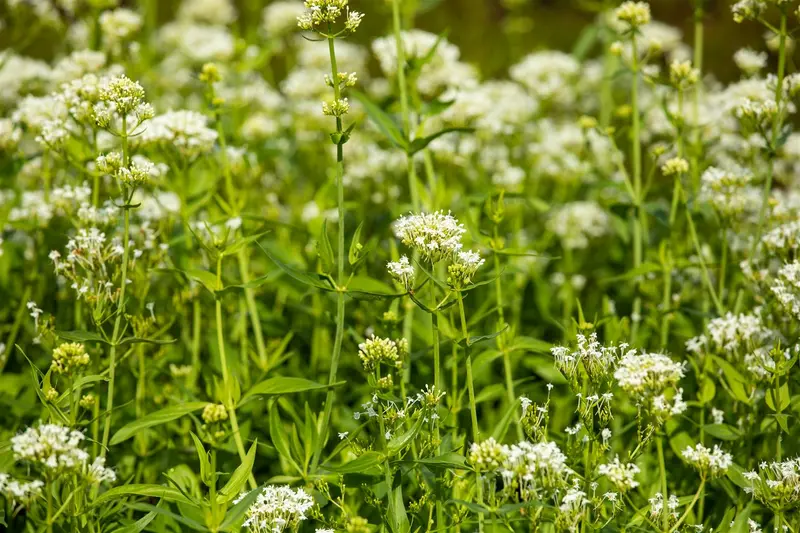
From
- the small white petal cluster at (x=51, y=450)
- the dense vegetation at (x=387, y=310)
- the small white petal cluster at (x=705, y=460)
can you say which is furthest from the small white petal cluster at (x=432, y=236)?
the small white petal cluster at (x=51, y=450)

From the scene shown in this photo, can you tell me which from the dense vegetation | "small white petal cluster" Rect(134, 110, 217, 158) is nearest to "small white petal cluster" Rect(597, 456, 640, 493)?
the dense vegetation

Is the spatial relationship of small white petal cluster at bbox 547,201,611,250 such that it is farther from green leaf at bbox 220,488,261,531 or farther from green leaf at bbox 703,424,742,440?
green leaf at bbox 220,488,261,531

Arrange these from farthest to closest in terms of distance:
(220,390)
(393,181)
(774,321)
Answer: (393,181) < (774,321) < (220,390)

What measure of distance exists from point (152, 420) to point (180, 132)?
1.37 meters

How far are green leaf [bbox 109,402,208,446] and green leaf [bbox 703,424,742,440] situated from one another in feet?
6.16

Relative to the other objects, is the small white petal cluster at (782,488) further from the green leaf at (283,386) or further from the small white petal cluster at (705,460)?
the green leaf at (283,386)

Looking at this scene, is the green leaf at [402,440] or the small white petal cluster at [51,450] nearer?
the small white petal cluster at [51,450]

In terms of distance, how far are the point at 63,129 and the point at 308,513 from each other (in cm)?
203

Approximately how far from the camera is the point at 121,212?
3604 mm

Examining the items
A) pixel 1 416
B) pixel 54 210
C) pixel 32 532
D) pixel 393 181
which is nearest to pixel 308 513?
pixel 32 532

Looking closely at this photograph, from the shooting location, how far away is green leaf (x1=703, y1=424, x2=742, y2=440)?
3.01 metres

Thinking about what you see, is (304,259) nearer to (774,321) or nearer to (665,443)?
(665,443)

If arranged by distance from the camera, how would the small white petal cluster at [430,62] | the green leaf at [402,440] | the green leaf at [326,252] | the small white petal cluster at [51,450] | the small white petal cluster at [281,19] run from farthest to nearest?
the small white petal cluster at [281,19] < the small white petal cluster at [430,62] < the green leaf at [326,252] < the green leaf at [402,440] < the small white petal cluster at [51,450]

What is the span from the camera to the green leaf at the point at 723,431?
9.87 ft
